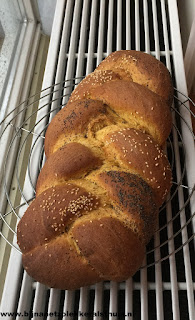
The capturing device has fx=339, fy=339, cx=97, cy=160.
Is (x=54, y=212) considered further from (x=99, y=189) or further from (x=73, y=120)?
(x=73, y=120)

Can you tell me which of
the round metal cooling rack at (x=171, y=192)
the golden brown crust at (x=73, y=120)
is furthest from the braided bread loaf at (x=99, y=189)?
the round metal cooling rack at (x=171, y=192)

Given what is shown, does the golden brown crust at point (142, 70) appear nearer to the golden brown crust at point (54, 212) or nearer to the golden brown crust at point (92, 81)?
the golden brown crust at point (92, 81)

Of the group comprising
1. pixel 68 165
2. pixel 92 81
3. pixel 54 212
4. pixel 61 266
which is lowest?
pixel 61 266

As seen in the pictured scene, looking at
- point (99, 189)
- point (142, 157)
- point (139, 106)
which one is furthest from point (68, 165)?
point (139, 106)

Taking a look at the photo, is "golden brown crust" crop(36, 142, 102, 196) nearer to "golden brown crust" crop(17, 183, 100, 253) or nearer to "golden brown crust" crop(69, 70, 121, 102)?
"golden brown crust" crop(17, 183, 100, 253)

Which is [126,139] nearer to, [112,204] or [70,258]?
[112,204]

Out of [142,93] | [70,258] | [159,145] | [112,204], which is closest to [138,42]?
[142,93]
